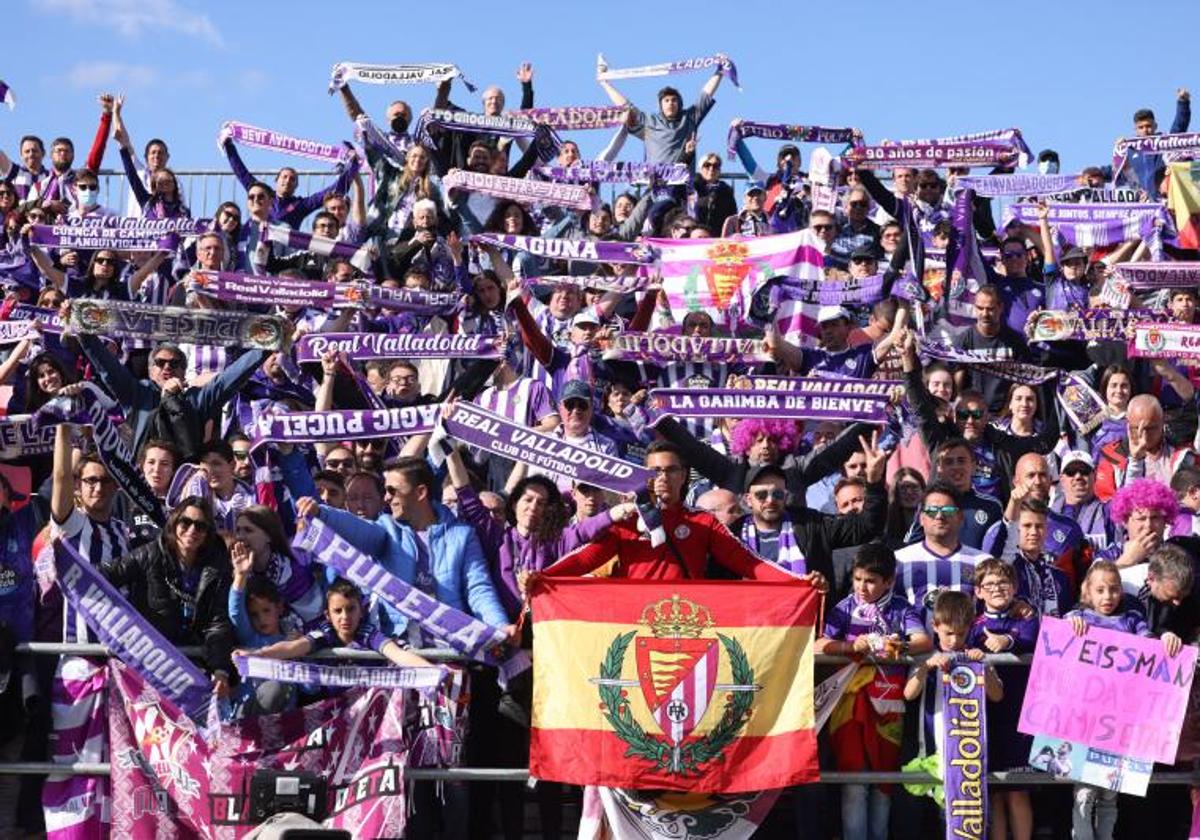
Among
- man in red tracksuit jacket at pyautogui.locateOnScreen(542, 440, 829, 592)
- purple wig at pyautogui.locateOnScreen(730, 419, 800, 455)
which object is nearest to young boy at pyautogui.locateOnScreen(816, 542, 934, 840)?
man in red tracksuit jacket at pyautogui.locateOnScreen(542, 440, 829, 592)

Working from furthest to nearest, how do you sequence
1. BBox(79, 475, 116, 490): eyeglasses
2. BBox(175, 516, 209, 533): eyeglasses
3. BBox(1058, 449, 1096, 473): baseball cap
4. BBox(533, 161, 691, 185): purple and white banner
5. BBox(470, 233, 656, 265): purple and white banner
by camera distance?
BBox(533, 161, 691, 185): purple and white banner, BBox(470, 233, 656, 265): purple and white banner, BBox(1058, 449, 1096, 473): baseball cap, BBox(79, 475, 116, 490): eyeglasses, BBox(175, 516, 209, 533): eyeglasses

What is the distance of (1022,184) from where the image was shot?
18406mm

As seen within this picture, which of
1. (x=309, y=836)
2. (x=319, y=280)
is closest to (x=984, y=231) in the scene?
(x=319, y=280)

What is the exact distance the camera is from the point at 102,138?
19812 mm

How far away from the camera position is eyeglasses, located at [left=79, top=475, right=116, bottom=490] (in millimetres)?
9375

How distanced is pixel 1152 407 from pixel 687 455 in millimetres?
3036

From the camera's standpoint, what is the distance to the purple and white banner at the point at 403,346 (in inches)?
519

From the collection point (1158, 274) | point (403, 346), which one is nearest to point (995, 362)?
point (1158, 274)

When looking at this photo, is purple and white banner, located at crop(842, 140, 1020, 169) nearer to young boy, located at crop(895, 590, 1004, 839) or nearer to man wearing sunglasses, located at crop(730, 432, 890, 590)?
man wearing sunglasses, located at crop(730, 432, 890, 590)

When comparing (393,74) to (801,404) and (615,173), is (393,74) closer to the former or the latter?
(615,173)

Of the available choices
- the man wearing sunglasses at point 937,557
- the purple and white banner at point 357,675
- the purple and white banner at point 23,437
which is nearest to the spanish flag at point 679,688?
the purple and white banner at point 357,675

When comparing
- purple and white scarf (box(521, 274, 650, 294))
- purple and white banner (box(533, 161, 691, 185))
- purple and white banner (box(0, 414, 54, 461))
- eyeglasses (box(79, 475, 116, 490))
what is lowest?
eyeglasses (box(79, 475, 116, 490))

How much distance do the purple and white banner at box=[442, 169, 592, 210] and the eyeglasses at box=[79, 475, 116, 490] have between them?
8348 mm

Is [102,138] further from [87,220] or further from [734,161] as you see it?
[734,161]
